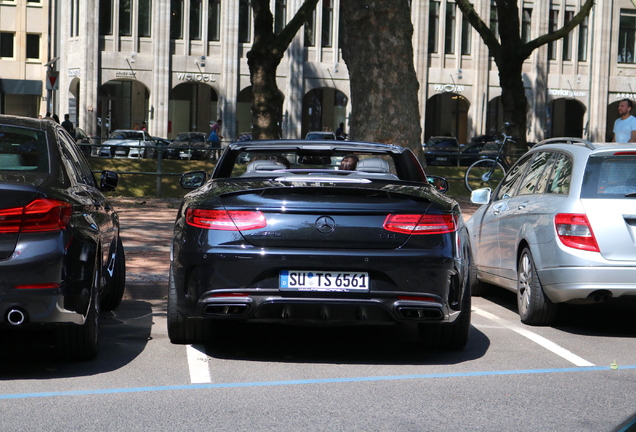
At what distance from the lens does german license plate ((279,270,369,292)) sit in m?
6.32

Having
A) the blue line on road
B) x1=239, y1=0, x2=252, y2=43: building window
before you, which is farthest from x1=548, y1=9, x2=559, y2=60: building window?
the blue line on road

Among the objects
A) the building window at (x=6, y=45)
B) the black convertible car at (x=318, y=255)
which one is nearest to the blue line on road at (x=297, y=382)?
the black convertible car at (x=318, y=255)

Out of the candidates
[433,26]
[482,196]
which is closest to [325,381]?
[482,196]

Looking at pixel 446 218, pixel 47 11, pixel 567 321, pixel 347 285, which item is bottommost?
pixel 567 321

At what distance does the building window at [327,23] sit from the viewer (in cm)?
5741

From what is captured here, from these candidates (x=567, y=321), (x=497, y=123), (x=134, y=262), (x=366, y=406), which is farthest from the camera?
(x=497, y=123)

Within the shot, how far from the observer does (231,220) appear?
6.38 m

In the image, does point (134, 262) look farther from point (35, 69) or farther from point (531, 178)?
point (35, 69)

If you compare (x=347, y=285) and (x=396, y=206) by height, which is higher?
(x=396, y=206)

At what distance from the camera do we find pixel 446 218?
21.5 ft

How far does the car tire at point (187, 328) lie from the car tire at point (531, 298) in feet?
8.86

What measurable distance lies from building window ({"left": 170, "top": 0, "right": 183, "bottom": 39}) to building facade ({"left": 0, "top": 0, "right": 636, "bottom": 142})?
53 mm

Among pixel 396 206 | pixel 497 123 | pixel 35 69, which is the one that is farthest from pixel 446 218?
pixel 35 69

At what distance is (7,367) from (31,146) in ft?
4.66
